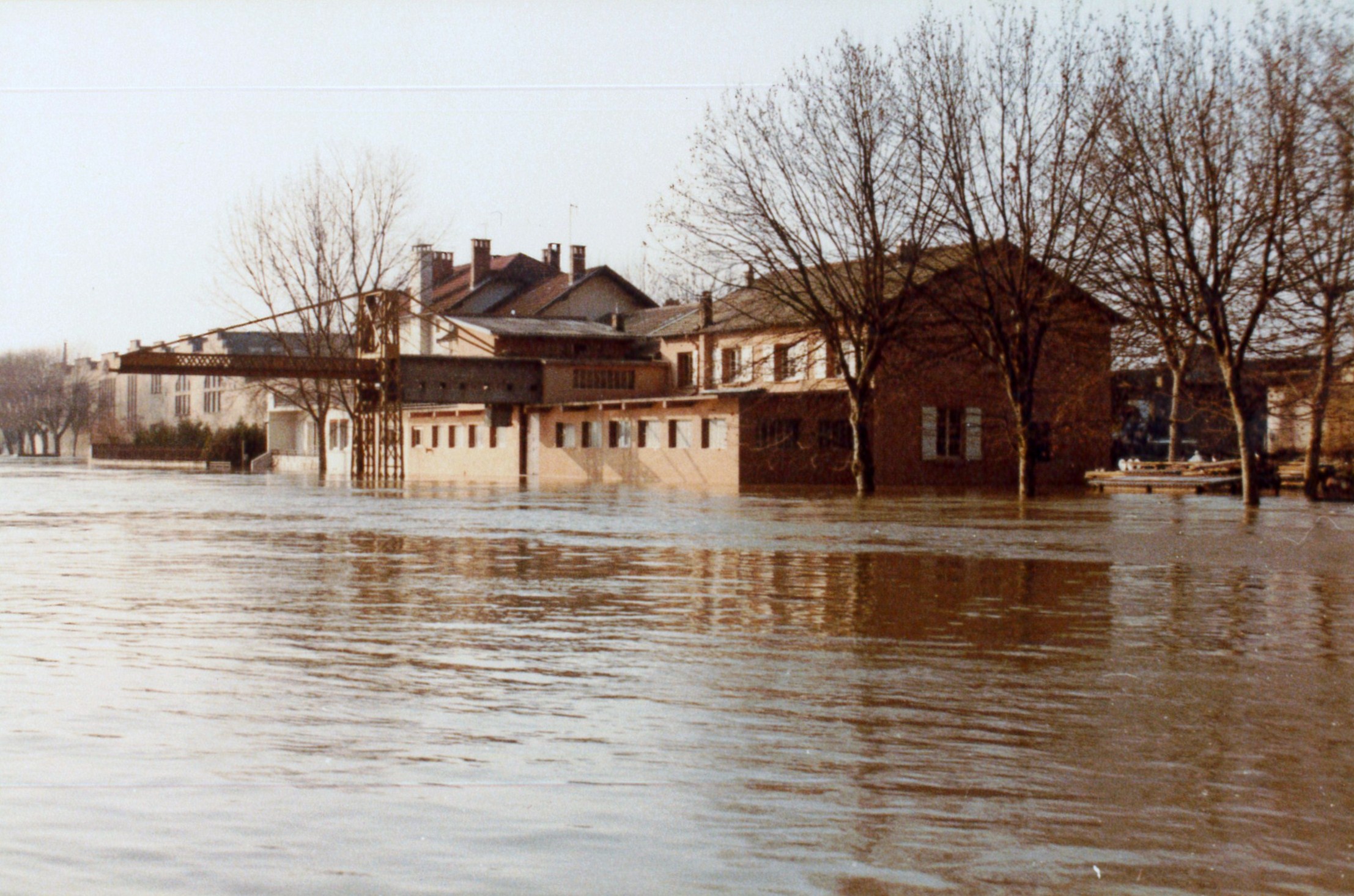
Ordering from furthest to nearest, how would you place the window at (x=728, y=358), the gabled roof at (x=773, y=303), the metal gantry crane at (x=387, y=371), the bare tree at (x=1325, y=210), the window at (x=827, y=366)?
the metal gantry crane at (x=387, y=371), the window at (x=728, y=358), the window at (x=827, y=366), the gabled roof at (x=773, y=303), the bare tree at (x=1325, y=210)

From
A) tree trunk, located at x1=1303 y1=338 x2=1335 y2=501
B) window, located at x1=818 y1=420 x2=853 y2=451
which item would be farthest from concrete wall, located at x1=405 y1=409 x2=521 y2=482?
tree trunk, located at x1=1303 y1=338 x2=1335 y2=501

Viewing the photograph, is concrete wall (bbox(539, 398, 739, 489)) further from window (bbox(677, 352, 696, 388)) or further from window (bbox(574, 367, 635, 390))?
window (bbox(677, 352, 696, 388))

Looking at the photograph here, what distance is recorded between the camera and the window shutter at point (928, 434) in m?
49.8

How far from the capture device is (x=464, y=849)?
434 centimetres

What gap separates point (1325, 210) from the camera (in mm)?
27953

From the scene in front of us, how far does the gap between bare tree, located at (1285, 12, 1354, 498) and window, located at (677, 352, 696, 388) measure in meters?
32.8

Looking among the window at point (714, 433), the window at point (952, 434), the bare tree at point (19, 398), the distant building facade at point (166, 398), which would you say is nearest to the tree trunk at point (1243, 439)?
the window at point (952, 434)

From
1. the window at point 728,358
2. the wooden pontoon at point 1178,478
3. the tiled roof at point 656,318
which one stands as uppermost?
the tiled roof at point 656,318

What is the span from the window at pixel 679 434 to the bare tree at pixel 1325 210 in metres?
26.3

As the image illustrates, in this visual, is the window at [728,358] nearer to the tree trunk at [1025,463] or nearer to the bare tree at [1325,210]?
the tree trunk at [1025,463]

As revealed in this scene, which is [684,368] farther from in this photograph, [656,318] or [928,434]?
[928,434]

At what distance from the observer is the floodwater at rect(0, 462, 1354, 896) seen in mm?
4254

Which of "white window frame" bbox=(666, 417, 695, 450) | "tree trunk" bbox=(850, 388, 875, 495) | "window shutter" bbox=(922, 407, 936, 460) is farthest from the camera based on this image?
"white window frame" bbox=(666, 417, 695, 450)

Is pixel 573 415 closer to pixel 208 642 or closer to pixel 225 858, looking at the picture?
pixel 208 642
